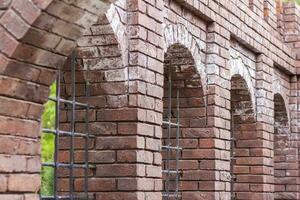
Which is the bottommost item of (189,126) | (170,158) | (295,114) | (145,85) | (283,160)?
(170,158)

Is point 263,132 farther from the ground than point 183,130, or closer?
farther from the ground

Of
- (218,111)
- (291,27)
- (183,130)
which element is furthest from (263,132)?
(291,27)

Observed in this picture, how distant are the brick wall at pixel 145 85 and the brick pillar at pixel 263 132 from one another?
0.03 ft

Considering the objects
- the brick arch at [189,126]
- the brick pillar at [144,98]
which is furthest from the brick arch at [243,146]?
the brick pillar at [144,98]

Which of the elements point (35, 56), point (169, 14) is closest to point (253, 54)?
point (169, 14)

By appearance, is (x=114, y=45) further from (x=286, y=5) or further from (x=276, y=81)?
(x=286, y=5)

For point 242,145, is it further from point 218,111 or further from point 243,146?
point 218,111

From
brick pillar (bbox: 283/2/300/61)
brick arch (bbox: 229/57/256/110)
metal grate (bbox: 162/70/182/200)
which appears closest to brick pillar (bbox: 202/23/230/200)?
metal grate (bbox: 162/70/182/200)

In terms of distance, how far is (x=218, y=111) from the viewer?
17.9ft

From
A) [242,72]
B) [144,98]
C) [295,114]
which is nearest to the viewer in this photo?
[144,98]

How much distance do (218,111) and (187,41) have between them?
0.69 meters

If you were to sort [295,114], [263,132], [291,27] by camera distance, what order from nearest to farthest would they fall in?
[263,132] < [291,27] < [295,114]

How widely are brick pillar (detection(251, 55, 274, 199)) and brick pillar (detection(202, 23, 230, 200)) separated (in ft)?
3.65

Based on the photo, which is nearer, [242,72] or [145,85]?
[145,85]
